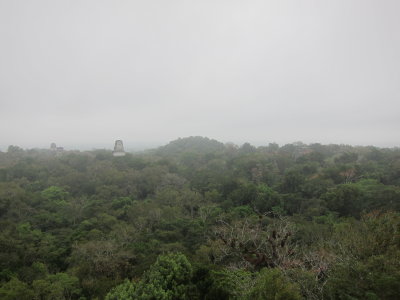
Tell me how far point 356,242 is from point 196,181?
62.6ft

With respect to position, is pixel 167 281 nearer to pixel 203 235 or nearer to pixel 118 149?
pixel 203 235

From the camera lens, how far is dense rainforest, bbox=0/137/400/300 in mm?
7258

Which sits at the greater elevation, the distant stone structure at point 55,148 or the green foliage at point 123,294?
the distant stone structure at point 55,148

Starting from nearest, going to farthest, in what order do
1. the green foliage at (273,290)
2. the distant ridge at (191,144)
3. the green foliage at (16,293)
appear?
the green foliage at (273,290) < the green foliage at (16,293) < the distant ridge at (191,144)

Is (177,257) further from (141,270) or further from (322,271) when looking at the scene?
(322,271)

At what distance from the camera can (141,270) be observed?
35.3 feet

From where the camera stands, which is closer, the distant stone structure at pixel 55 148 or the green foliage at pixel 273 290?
the green foliage at pixel 273 290

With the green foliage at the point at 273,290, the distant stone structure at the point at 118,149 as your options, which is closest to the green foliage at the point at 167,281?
the green foliage at the point at 273,290

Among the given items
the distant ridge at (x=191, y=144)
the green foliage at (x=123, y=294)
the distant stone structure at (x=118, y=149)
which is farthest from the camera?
the distant ridge at (x=191, y=144)

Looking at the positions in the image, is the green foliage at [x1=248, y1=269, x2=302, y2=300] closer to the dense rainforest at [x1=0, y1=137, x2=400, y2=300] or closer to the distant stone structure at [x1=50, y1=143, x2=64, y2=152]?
Result: the dense rainforest at [x1=0, y1=137, x2=400, y2=300]

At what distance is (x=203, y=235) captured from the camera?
49.3ft

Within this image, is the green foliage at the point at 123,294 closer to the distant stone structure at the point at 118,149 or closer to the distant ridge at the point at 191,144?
the distant stone structure at the point at 118,149

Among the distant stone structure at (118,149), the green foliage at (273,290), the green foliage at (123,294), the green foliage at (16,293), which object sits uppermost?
the distant stone structure at (118,149)

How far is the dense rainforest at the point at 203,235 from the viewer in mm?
7258
